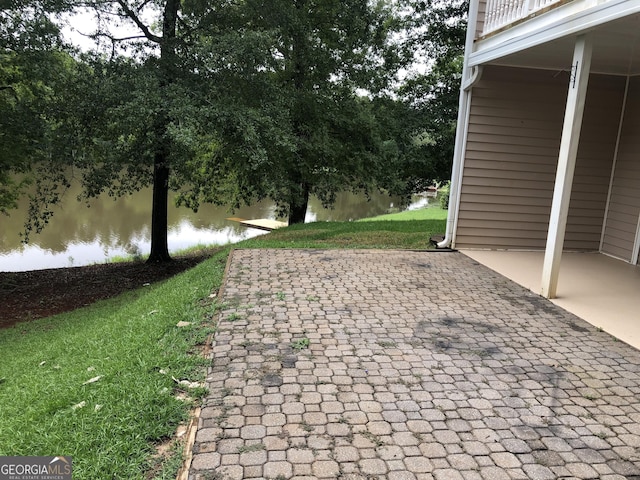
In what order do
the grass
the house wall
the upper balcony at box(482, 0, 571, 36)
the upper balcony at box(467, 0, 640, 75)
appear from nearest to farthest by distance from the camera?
1. the upper balcony at box(467, 0, 640, 75)
2. the upper balcony at box(482, 0, 571, 36)
3. the house wall
4. the grass

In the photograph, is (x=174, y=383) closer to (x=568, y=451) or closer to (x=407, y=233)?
(x=568, y=451)

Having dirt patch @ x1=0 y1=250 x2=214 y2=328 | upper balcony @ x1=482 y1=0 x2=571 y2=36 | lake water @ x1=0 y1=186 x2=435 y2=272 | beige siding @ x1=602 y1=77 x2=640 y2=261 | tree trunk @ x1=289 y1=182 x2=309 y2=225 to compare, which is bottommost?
lake water @ x1=0 y1=186 x2=435 y2=272

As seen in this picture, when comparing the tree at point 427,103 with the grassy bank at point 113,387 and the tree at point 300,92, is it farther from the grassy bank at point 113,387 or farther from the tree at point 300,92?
the grassy bank at point 113,387

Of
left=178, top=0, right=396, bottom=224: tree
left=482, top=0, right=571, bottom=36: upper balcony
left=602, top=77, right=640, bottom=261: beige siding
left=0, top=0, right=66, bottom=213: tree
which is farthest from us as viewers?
left=178, top=0, right=396, bottom=224: tree

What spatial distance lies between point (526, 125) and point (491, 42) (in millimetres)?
1355

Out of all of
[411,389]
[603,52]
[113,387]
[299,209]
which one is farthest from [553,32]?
[299,209]

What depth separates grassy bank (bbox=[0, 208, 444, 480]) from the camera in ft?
7.77

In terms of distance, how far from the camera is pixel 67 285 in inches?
364

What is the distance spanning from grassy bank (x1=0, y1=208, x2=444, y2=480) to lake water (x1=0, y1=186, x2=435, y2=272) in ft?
32.2

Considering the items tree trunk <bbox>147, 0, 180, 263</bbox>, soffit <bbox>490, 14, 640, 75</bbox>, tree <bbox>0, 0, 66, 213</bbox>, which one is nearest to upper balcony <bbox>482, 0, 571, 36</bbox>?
soffit <bbox>490, 14, 640, 75</bbox>

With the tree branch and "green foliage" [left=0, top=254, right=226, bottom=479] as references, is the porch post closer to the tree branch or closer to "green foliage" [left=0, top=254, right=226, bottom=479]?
"green foliage" [left=0, top=254, right=226, bottom=479]

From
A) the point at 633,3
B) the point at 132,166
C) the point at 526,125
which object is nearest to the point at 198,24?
the point at 132,166

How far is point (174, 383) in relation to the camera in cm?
297

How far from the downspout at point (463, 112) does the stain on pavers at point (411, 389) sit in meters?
2.20
